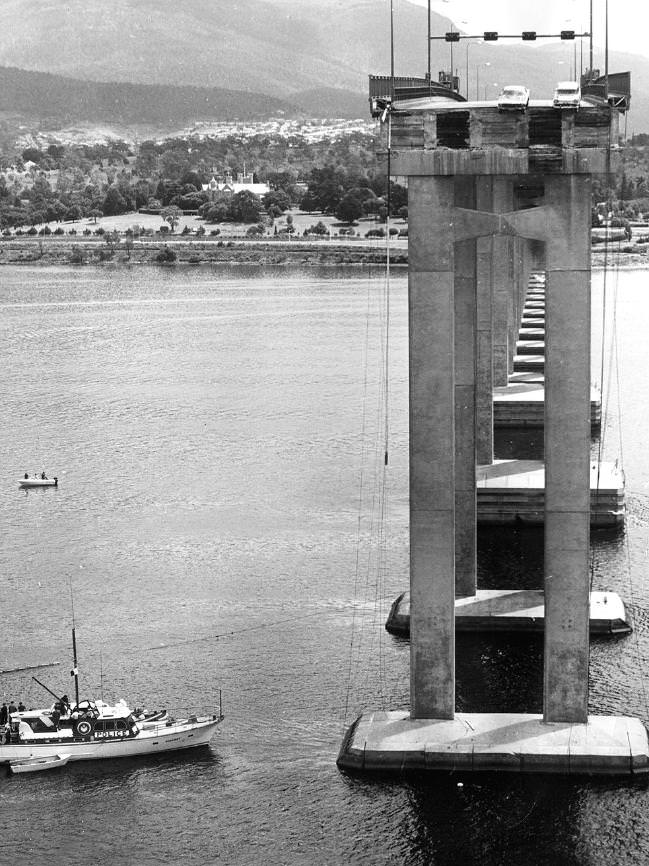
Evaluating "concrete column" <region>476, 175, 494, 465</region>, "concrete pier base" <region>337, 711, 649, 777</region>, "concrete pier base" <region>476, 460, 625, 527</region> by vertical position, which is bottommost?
"concrete pier base" <region>337, 711, 649, 777</region>

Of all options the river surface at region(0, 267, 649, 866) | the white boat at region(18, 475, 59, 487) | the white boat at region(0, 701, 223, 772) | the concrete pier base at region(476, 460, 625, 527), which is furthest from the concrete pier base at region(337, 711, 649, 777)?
the white boat at region(18, 475, 59, 487)

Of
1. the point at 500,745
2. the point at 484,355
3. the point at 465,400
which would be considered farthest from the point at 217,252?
the point at 500,745

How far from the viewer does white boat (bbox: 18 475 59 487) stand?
181 ft

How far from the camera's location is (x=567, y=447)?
2656 centimetres

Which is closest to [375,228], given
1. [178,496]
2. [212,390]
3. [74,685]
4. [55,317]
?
[55,317]

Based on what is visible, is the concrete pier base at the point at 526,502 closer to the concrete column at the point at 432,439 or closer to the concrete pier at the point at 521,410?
the concrete pier at the point at 521,410

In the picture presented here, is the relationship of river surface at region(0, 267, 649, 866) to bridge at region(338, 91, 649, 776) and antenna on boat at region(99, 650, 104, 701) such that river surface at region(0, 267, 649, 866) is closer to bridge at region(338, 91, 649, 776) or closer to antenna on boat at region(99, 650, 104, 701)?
antenna on boat at region(99, 650, 104, 701)

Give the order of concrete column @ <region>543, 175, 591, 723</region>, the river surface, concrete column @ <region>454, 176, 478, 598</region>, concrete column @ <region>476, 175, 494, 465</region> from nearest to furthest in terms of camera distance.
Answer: concrete column @ <region>543, 175, 591, 723</region> < the river surface < concrete column @ <region>454, 176, 478, 598</region> < concrete column @ <region>476, 175, 494, 465</region>

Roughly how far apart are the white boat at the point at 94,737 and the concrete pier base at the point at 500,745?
3.76m

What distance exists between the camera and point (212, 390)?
79562mm

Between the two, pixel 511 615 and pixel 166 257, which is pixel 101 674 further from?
pixel 166 257

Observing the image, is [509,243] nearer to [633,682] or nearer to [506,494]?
[506,494]

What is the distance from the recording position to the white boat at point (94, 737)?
30500 millimetres

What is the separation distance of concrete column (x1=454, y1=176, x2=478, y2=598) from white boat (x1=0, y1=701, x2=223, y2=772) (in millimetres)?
7553
